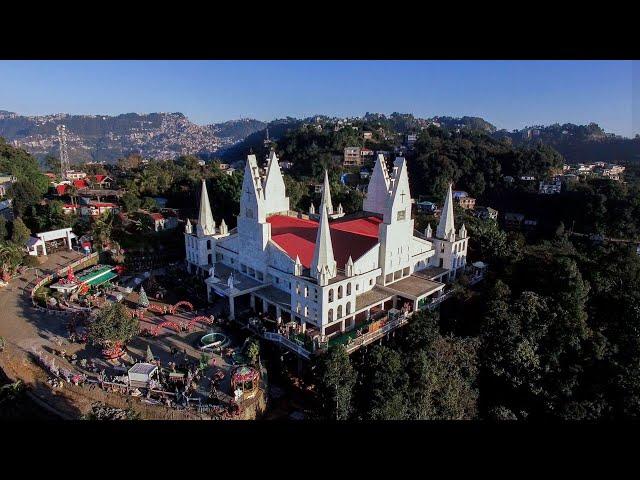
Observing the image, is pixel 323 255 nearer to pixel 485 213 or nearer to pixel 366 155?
pixel 485 213

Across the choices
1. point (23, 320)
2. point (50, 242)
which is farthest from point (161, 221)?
point (23, 320)

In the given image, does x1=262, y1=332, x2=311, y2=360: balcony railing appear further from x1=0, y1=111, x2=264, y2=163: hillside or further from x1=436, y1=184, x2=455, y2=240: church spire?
x1=0, y1=111, x2=264, y2=163: hillside

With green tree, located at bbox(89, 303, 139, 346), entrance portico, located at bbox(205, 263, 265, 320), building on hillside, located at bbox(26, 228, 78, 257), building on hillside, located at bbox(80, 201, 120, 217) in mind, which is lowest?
green tree, located at bbox(89, 303, 139, 346)

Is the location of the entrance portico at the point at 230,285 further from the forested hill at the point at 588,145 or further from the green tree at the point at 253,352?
the forested hill at the point at 588,145

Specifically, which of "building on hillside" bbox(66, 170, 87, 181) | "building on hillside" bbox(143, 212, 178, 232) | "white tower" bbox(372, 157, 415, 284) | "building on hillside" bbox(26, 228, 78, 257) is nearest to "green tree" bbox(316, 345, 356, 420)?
"white tower" bbox(372, 157, 415, 284)
